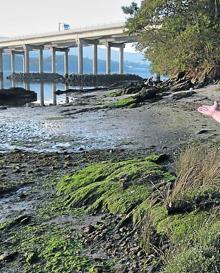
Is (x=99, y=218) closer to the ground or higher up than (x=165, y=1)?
closer to the ground

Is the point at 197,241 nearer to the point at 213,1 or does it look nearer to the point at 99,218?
the point at 99,218

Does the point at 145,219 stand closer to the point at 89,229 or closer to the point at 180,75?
the point at 89,229

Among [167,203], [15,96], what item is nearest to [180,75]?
[15,96]

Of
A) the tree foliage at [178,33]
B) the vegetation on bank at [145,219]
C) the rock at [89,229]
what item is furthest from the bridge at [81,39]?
the rock at [89,229]

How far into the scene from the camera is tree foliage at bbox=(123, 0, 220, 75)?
35.1 m

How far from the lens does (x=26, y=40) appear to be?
103750mm

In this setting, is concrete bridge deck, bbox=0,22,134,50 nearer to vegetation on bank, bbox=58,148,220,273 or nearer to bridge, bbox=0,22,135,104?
bridge, bbox=0,22,135,104

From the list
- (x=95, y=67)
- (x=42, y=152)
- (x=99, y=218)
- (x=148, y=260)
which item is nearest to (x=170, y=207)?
(x=148, y=260)

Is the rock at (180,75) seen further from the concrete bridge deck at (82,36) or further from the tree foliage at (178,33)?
the concrete bridge deck at (82,36)

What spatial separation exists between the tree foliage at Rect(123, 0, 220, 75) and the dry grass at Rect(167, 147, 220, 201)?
28.7 m

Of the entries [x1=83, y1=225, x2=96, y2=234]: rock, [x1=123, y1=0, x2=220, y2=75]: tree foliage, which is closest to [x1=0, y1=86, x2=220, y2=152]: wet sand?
[x1=83, y1=225, x2=96, y2=234]: rock

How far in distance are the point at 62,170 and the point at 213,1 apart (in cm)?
3013

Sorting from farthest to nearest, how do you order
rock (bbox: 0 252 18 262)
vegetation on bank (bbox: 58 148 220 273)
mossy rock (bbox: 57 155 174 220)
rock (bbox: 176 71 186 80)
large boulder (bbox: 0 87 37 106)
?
large boulder (bbox: 0 87 37 106) → rock (bbox: 176 71 186 80) → mossy rock (bbox: 57 155 174 220) → rock (bbox: 0 252 18 262) → vegetation on bank (bbox: 58 148 220 273)

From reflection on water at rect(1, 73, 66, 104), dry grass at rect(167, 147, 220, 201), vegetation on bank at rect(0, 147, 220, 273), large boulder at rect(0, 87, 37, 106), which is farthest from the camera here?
reflection on water at rect(1, 73, 66, 104)
